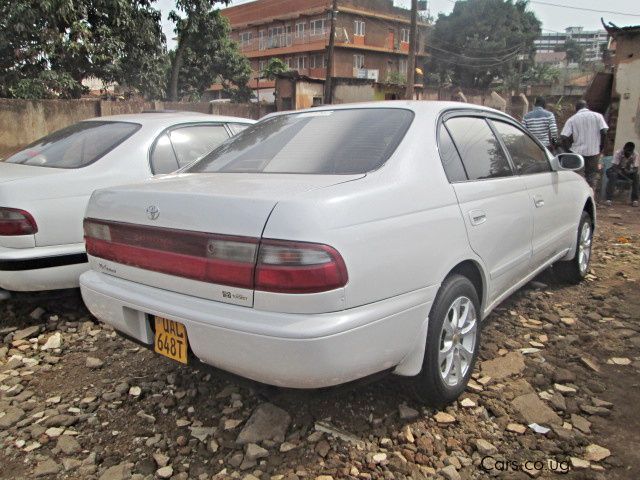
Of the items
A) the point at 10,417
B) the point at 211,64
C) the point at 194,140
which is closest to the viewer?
the point at 10,417

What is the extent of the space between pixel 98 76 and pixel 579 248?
1429 centimetres

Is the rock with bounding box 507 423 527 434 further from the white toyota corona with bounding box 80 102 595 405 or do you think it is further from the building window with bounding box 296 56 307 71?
the building window with bounding box 296 56 307 71

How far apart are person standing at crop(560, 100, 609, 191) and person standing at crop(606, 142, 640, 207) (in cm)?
45

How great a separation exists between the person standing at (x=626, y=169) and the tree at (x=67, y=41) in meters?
11.8

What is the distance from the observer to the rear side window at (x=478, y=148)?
2766 millimetres

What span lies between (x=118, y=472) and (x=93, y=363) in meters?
1.13

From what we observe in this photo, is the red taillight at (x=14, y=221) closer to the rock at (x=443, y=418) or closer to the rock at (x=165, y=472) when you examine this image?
the rock at (x=165, y=472)

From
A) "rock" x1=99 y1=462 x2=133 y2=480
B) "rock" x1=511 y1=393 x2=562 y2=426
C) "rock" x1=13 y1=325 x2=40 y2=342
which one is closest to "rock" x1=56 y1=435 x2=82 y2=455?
"rock" x1=99 y1=462 x2=133 y2=480

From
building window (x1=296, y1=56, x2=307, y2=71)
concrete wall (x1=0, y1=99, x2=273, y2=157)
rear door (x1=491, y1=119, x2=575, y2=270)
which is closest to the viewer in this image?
rear door (x1=491, y1=119, x2=575, y2=270)

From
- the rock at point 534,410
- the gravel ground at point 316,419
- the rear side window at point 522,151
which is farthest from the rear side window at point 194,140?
the rock at point 534,410

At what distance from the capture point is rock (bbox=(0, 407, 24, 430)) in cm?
251

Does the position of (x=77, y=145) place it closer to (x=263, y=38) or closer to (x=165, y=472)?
(x=165, y=472)

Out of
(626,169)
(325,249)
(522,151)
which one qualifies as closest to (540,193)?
(522,151)

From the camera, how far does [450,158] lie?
260 centimetres
